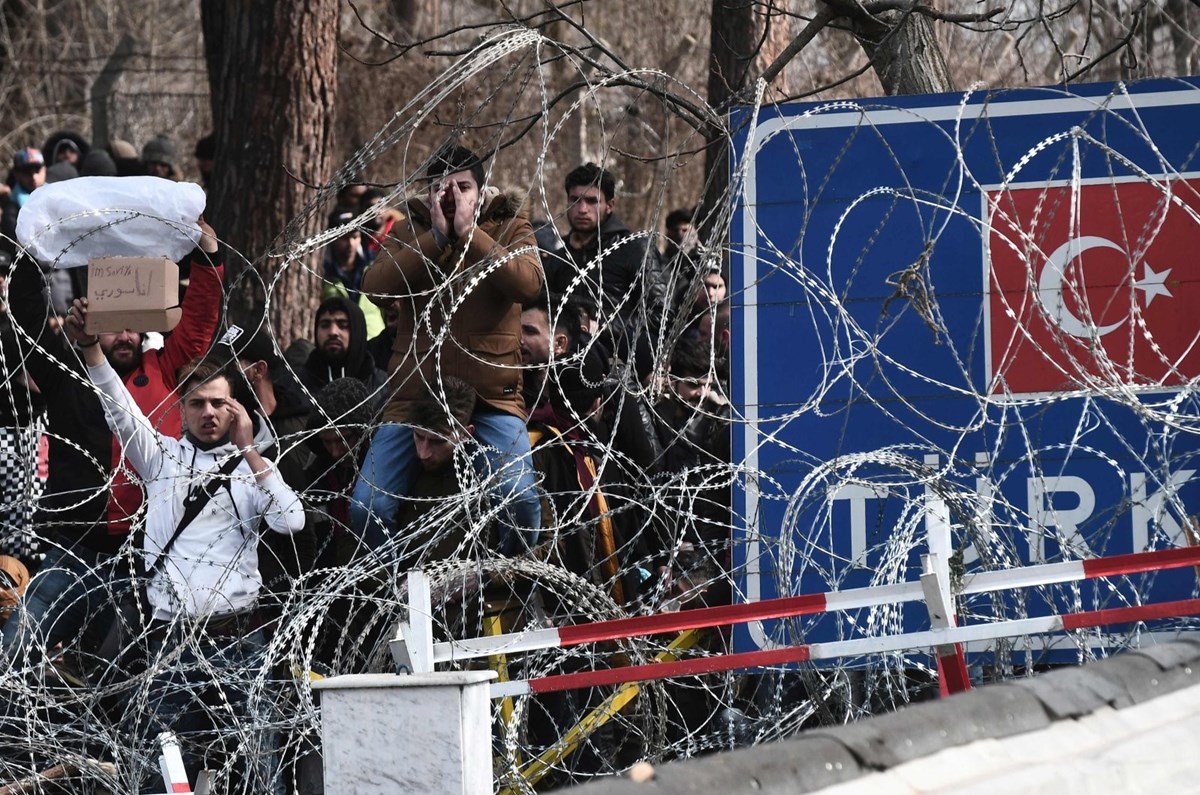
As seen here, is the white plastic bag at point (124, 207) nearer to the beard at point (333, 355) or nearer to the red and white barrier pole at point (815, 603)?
the beard at point (333, 355)

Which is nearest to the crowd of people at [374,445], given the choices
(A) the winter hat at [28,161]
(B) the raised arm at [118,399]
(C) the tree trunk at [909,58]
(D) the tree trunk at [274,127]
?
(B) the raised arm at [118,399]

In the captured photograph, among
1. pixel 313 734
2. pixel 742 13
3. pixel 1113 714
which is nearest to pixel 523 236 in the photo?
pixel 313 734

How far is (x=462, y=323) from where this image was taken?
602 centimetres

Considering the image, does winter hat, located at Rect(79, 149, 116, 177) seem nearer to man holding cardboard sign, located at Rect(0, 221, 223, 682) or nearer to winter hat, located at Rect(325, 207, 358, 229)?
winter hat, located at Rect(325, 207, 358, 229)

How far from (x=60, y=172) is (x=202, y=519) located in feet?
17.7

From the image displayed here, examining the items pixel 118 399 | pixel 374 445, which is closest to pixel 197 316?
pixel 118 399

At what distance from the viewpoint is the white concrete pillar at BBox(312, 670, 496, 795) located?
3895mm

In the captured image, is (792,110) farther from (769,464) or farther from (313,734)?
(313,734)

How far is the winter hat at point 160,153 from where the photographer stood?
1086 centimetres

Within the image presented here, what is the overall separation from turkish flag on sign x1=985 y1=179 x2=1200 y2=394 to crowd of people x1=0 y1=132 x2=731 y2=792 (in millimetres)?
880

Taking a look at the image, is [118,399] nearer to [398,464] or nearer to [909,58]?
[398,464]

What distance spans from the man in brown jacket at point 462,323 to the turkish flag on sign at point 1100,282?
1466 millimetres

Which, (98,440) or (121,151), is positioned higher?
(121,151)

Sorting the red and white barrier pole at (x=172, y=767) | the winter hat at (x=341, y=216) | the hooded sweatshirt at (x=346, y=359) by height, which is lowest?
the red and white barrier pole at (x=172, y=767)
